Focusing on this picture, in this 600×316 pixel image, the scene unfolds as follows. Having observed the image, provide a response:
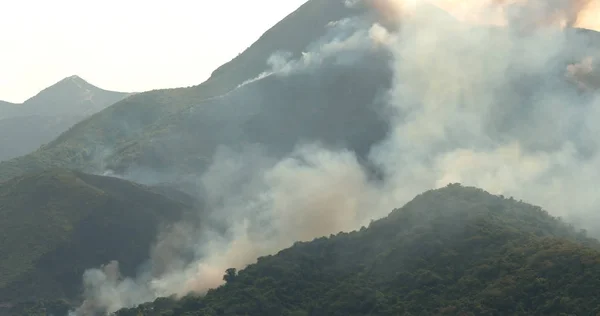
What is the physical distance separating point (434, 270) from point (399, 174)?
7935cm

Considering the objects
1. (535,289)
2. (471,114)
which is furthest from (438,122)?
(535,289)

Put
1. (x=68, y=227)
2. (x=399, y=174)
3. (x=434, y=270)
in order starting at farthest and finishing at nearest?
(x=399, y=174), (x=68, y=227), (x=434, y=270)

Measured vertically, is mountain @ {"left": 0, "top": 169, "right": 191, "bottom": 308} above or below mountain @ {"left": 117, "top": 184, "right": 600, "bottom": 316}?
above

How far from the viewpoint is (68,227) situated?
5709 inches

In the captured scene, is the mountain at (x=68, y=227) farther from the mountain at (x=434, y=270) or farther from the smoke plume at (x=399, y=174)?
the mountain at (x=434, y=270)

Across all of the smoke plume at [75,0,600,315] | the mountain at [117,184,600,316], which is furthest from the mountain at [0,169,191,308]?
the mountain at [117,184,600,316]

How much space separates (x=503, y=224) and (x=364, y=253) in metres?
17.4

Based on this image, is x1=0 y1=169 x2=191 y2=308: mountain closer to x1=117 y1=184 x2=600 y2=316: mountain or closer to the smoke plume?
the smoke plume

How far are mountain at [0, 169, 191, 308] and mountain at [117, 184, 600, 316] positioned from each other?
33.4 m

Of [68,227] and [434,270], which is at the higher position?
[68,227]

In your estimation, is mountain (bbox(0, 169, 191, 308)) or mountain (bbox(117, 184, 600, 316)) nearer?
mountain (bbox(117, 184, 600, 316))

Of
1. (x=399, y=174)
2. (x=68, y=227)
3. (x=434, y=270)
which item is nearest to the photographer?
(x=434, y=270)

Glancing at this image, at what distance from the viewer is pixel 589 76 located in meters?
198

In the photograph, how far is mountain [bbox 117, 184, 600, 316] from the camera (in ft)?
268
